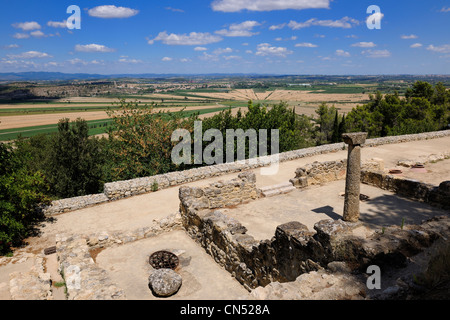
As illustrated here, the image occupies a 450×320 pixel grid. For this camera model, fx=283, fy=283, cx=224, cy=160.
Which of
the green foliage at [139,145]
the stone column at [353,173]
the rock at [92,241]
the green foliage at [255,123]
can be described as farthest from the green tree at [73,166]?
the stone column at [353,173]

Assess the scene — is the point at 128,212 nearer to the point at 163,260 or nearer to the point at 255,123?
the point at 163,260

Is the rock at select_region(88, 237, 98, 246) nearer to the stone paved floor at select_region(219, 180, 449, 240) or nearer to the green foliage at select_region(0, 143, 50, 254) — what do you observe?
the green foliage at select_region(0, 143, 50, 254)

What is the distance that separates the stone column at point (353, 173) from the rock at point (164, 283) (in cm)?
550

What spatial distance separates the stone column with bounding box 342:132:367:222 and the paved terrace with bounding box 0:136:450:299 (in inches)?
34.5

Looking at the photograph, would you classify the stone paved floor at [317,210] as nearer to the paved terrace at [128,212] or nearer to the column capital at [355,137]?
the paved terrace at [128,212]

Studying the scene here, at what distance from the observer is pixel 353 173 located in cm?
839

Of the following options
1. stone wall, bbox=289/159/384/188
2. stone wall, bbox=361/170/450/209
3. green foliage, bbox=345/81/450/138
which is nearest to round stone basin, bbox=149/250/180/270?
stone wall, bbox=289/159/384/188

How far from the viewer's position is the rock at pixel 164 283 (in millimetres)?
6008

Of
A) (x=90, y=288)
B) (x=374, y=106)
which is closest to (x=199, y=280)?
(x=90, y=288)

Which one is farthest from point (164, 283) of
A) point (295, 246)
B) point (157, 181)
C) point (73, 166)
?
point (73, 166)

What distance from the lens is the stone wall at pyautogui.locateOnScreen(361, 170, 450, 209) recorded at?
9.87m

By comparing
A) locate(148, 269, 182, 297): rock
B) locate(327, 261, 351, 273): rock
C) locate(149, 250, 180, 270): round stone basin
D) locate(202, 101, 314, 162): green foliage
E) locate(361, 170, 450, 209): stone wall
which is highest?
locate(202, 101, 314, 162): green foliage

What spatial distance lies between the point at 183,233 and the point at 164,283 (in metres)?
3.12
